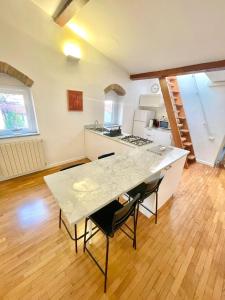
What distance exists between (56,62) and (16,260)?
3181 millimetres

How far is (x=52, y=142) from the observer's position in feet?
10.3

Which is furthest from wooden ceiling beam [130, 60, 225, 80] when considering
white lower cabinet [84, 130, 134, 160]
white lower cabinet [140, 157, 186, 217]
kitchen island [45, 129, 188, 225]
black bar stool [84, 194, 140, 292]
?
black bar stool [84, 194, 140, 292]

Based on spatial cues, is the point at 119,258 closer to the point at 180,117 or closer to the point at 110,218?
the point at 110,218

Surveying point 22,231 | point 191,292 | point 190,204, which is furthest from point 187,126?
point 22,231

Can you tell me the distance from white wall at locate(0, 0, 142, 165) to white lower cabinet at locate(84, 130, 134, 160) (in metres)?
0.19

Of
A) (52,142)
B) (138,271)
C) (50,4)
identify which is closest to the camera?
(138,271)

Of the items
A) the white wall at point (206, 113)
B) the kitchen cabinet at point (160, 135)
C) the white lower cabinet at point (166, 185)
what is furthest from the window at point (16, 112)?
the white wall at point (206, 113)

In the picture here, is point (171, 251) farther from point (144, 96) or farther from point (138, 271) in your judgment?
point (144, 96)

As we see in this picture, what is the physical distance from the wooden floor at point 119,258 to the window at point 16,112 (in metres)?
1.27

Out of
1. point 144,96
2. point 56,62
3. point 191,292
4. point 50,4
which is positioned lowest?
point 191,292

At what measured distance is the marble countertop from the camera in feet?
3.37

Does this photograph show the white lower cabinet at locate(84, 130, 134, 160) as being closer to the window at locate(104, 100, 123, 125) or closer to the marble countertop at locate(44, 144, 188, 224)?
the marble countertop at locate(44, 144, 188, 224)

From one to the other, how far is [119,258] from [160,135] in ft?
11.6

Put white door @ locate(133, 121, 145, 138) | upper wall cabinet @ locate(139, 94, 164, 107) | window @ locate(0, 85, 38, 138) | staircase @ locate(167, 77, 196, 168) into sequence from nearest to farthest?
window @ locate(0, 85, 38, 138)
staircase @ locate(167, 77, 196, 168)
upper wall cabinet @ locate(139, 94, 164, 107)
white door @ locate(133, 121, 145, 138)
